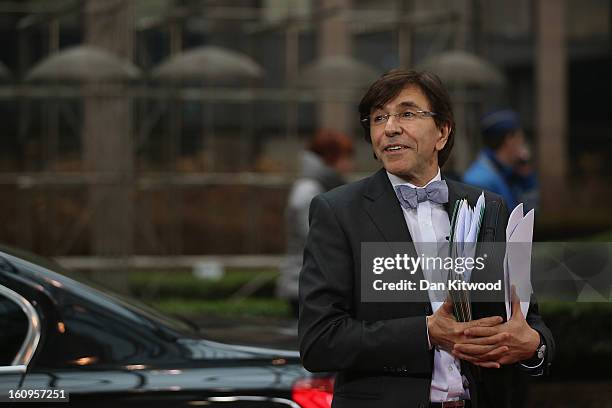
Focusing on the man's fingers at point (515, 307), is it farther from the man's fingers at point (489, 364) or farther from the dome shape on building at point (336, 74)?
the dome shape on building at point (336, 74)

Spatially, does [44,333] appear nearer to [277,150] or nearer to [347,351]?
[347,351]

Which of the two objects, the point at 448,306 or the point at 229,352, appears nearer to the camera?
the point at 448,306

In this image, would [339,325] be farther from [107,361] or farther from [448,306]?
[107,361]

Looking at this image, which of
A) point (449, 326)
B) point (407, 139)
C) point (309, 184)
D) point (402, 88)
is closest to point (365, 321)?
point (449, 326)

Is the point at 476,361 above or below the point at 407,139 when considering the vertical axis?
below

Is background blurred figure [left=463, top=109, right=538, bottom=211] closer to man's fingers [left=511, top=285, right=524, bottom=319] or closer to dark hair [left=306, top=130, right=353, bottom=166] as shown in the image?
dark hair [left=306, top=130, right=353, bottom=166]

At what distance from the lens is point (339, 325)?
139 inches

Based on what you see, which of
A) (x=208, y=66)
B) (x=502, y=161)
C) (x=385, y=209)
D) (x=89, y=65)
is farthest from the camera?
(x=208, y=66)

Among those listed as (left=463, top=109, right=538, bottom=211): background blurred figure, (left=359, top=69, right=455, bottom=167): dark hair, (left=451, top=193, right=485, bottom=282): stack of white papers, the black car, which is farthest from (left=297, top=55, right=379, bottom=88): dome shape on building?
(left=451, top=193, right=485, bottom=282): stack of white papers

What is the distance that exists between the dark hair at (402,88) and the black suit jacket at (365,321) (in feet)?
0.75

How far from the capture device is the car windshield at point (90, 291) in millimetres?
4898

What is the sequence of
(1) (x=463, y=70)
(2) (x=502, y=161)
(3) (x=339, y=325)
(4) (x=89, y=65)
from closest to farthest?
(3) (x=339, y=325), (2) (x=502, y=161), (4) (x=89, y=65), (1) (x=463, y=70)

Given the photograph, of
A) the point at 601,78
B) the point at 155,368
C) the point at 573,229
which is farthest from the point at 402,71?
the point at 601,78

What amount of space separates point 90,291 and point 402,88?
172 centimetres
